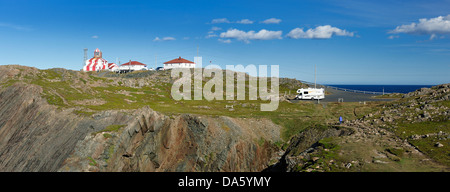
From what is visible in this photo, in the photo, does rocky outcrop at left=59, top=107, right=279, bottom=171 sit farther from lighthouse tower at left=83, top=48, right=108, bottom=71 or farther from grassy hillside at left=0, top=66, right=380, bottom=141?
lighthouse tower at left=83, top=48, right=108, bottom=71

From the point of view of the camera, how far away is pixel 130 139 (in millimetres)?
43781

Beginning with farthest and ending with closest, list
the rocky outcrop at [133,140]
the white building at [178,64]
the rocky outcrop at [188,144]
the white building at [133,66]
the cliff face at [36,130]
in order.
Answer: the white building at [133,66] → the white building at [178,64] → the rocky outcrop at [188,144] → the rocky outcrop at [133,140] → the cliff face at [36,130]

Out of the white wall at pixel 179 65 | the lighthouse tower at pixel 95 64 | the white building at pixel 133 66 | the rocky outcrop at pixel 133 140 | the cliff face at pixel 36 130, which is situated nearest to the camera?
the cliff face at pixel 36 130

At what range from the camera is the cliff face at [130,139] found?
40656 millimetres

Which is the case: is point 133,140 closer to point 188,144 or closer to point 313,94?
point 188,144

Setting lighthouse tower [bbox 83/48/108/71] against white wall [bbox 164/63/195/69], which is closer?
white wall [bbox 164/63/195/69]

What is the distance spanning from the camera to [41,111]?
51.7m

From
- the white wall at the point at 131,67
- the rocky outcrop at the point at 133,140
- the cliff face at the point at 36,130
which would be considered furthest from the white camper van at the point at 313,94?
the white wall at the point at 131,67

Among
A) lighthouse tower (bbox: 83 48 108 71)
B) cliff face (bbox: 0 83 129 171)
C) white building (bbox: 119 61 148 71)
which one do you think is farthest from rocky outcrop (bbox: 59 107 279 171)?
lighthouse tower (bbox: 83 48 108 71)

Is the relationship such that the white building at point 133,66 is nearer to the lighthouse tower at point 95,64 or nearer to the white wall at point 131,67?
the white wall at point 131,67

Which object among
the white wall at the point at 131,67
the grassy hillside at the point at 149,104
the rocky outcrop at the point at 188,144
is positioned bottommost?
the rocky outcrop at the point at 188,144

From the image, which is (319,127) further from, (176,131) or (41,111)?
(41,111)

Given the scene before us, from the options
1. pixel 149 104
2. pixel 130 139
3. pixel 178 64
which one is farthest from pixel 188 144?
pixel 178 64

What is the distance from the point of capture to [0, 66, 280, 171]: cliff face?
40656 millimetres
